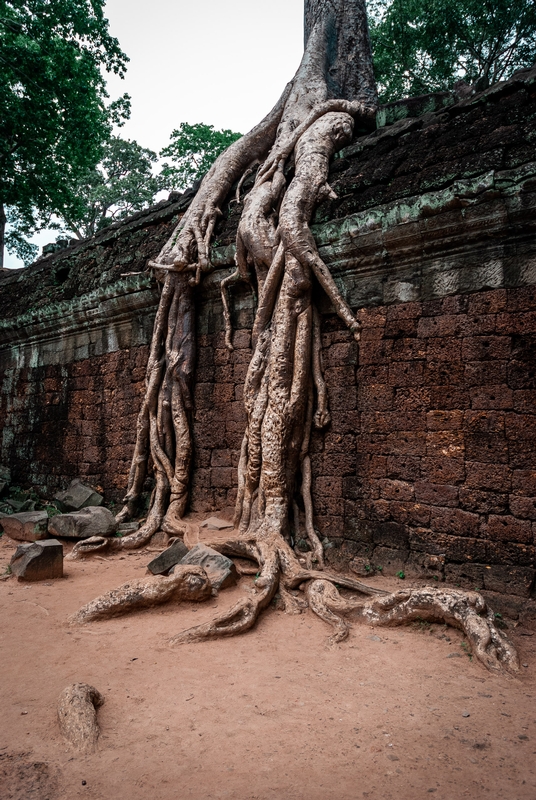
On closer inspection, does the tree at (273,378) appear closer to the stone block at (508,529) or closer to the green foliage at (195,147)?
the stone block at (508,529)

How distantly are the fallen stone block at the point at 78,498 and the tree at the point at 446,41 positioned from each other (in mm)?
10535

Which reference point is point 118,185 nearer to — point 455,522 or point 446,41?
point 446,41

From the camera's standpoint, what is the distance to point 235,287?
5098 millimetres

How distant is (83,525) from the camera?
500 cm

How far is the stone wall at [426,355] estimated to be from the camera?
336 cm

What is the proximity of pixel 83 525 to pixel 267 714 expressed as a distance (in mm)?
3246

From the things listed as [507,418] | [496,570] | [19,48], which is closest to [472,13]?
[19,48]

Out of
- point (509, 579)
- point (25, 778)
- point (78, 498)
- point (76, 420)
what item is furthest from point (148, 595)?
point (76, 420)

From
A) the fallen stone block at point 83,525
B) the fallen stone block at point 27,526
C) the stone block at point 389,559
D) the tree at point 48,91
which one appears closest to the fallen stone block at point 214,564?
the stone block at point 389,559

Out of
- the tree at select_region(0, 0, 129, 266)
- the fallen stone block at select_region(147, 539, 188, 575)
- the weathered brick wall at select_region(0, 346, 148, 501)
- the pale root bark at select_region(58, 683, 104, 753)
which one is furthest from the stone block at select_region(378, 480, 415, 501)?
the tree at select_region(0, 0, 129, 266)

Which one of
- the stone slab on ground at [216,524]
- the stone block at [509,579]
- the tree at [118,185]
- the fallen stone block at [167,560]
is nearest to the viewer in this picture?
the stone block at [509,579]

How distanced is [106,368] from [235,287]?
212 cm

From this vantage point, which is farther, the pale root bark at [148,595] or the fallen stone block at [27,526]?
the fallen stone block at [27,526]

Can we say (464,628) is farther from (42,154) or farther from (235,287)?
(42,154)
